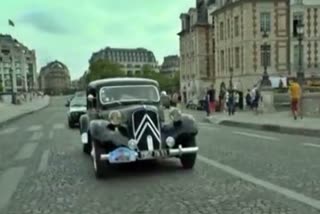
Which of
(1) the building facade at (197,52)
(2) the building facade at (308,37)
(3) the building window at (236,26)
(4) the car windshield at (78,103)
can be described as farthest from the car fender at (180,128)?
(1) the building facade at (197,52)

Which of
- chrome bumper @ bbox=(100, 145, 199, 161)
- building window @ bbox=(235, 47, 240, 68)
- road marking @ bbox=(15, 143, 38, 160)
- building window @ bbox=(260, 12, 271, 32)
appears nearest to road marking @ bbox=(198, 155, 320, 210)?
chrome bumper @ bbox=(100, 145, 199, 161)

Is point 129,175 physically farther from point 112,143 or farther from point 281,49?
point 281,49

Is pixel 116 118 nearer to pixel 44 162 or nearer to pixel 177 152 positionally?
pixel 177 152

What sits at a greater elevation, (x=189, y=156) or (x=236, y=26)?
(x=236, y=26)

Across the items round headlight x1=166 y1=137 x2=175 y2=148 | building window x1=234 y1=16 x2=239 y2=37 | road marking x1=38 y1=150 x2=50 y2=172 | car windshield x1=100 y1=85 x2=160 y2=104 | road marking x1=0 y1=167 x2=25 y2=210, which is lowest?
road marking x1=38 y1=150 x2=50 y2=172

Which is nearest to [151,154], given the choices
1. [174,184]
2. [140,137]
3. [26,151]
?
[140,137]

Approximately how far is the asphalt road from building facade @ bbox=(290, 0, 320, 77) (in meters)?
48.0

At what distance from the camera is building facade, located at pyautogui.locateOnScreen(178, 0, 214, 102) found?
270 feet

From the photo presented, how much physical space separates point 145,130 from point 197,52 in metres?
73.4

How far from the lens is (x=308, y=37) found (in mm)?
60750

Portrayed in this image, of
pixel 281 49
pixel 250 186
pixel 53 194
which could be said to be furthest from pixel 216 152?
pixel 281 49

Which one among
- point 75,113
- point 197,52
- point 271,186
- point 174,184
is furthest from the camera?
point 197,52

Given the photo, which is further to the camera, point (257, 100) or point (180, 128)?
point (257, 100)

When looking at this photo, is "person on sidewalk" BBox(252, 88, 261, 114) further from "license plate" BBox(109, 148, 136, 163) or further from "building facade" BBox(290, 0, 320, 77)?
"license plate" BBox(109, 148, 136, 163)
